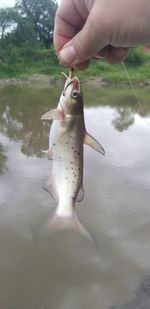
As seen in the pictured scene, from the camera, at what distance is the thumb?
6.23 feet

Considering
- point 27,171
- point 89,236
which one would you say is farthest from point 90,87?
point 89,236

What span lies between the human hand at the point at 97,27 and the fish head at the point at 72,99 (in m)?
0.10

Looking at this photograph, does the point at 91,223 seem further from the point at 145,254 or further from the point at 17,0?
the point at 17,0

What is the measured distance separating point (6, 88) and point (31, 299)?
2164 cm

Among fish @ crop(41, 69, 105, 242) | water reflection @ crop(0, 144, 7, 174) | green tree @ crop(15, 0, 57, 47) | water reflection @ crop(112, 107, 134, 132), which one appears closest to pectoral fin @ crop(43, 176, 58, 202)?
fish @ crop(41, 69, 105, 242)

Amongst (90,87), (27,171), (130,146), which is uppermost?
(27,171)

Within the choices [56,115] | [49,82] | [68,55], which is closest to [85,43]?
[68,55]

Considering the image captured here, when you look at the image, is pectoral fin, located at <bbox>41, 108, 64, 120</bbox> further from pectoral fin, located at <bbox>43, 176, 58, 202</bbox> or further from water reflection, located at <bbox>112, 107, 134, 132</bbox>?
water reflection, located at <bbox>112, 107, 134, 132</bbox>

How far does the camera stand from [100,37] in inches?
78.2

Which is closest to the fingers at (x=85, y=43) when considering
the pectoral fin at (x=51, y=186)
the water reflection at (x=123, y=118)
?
the pectoral fin at (x=51, y=186)

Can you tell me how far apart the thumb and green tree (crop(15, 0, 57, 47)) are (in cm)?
2895

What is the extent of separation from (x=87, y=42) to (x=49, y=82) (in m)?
29.4

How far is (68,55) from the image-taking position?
209 centimetres

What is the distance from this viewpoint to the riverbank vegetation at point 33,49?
3106cm
